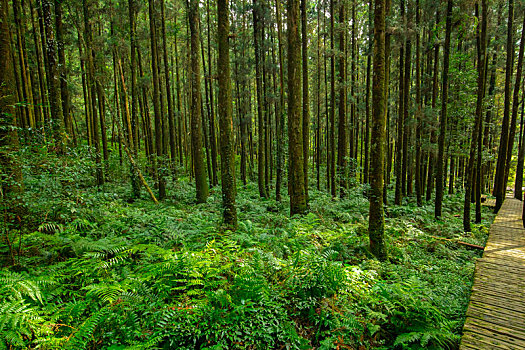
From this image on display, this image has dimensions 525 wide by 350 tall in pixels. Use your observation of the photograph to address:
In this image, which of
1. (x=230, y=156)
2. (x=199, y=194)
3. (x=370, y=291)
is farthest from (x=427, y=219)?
(x=199, y=194)

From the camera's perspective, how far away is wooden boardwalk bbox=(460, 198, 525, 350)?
364cm

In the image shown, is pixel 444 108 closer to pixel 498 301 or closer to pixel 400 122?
pixel 400 122

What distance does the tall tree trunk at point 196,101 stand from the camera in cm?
1168

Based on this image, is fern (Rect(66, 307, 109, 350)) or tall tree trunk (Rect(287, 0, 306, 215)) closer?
fern (Rect(66, 307, 109, 350))

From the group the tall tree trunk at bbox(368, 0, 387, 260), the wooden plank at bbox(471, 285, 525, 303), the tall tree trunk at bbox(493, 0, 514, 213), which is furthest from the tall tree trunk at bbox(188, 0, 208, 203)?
the tall tree trunk at bbox(493, 0, 514, 213)

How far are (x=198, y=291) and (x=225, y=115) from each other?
16.5 ft

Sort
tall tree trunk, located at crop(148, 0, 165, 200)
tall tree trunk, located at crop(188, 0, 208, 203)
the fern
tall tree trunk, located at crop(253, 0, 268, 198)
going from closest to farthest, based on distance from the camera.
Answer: the fern < tall tree trunk, located at crop(188, 0, 208, 203) < tall tree trunk, located at crop(148, 0, 165, 200) < tall tree trunk, located at crop(253, 0, 268, 198)

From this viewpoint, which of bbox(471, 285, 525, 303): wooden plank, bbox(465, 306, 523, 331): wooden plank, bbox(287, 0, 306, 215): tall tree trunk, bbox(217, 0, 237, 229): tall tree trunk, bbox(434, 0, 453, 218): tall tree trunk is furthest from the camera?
bbox(434, 0, 453, 218): tall tree trunk

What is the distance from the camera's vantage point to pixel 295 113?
9.17 metres

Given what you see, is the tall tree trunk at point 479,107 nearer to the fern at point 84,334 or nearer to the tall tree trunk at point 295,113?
the tall tree trunk at point 295,113

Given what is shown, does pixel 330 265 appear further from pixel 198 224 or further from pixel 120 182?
pixel 120 182

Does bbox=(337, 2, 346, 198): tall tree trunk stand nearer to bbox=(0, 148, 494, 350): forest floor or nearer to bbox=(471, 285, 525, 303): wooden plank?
bbox=(0, 148, 494, 350): forest floor

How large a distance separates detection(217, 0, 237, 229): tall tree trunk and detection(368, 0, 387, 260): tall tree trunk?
13.0 feet

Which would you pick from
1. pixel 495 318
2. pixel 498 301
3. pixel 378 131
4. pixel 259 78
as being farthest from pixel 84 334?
pixel 259 78
